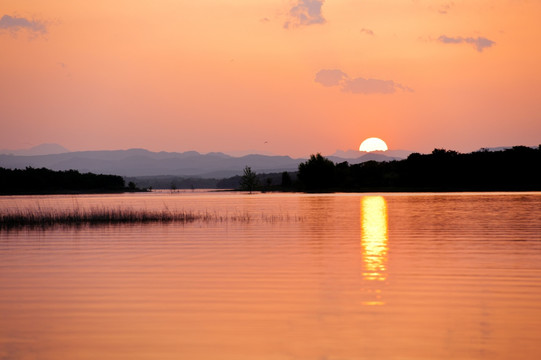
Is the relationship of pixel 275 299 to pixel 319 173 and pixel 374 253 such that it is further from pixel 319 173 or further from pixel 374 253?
pixel 319 173

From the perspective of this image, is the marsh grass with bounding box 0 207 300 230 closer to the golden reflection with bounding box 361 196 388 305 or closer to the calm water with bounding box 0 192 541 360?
the golden reflection with bounding box 361 196 388 305

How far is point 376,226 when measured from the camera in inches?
1592

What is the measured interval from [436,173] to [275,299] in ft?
510

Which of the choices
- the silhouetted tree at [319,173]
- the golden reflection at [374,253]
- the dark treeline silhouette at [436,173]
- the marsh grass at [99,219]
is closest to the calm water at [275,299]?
the golden reflection at [374,253]

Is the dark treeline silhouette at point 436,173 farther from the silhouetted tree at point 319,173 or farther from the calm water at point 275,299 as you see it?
the calm water at point 275,299

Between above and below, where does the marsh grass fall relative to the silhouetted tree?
below

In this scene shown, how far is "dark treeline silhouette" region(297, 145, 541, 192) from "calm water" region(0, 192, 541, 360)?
133 metres

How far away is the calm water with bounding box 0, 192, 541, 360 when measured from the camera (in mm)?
11172

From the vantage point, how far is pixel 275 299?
15523 mm

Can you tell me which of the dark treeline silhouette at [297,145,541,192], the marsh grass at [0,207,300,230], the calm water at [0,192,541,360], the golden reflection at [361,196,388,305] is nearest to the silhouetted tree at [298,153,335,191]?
the dark treeline silhouette at [297,145,541,192]

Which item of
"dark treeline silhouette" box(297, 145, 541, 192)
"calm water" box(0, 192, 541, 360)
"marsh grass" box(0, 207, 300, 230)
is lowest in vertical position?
"calm water" box(0, 192, 541, 360)

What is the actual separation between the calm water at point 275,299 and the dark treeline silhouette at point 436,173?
133 meters

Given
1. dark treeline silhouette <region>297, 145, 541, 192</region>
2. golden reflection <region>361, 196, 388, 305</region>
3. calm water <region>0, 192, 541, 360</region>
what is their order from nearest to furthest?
calm water <region>0, 192, 541, 360</region> → golden reflection <region>361, 196, 388, 305</region> → dark treeline silhouette <region>297, 145, 541, 192</region>

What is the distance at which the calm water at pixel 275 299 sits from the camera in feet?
36.7
